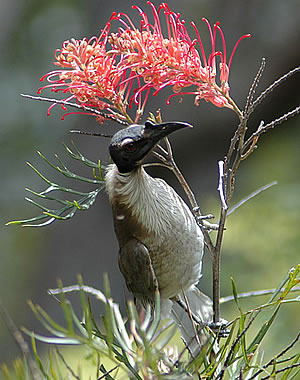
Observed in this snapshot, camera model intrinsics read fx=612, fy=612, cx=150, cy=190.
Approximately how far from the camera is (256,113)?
3801 millimetres

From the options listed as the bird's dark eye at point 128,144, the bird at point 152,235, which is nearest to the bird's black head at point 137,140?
the bird's dark eye at point 128,144

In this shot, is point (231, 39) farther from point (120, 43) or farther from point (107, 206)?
point (120, 43)

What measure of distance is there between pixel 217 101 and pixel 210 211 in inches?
70.7

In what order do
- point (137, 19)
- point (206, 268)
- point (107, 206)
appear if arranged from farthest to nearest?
1. point (107, 206)
2. point (137, 19)
3. point (206, 268)

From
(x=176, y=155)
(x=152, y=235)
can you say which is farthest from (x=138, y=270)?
(x=176, y=155)

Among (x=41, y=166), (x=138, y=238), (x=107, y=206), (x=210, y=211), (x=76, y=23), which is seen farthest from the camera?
(x=76, y=23)

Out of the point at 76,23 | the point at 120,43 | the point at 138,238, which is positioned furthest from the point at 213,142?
the point at 120,43

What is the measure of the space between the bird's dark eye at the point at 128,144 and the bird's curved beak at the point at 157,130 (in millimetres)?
32

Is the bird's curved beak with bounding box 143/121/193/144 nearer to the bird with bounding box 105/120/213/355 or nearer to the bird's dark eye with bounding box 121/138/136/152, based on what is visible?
the bird's dark eye with bounding box 121/138/136/152

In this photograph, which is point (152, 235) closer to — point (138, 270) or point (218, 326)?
point (138, 270)

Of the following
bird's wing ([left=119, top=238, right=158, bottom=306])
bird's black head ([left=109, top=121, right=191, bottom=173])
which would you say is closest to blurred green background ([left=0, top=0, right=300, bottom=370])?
bird's wing ([left=119, top=238, right=158, bottom=306])

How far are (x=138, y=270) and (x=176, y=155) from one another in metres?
2.74

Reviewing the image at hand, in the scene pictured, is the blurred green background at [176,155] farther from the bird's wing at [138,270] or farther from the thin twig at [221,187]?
the thin twig at [221,187]

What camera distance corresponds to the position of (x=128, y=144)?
1191 mm
